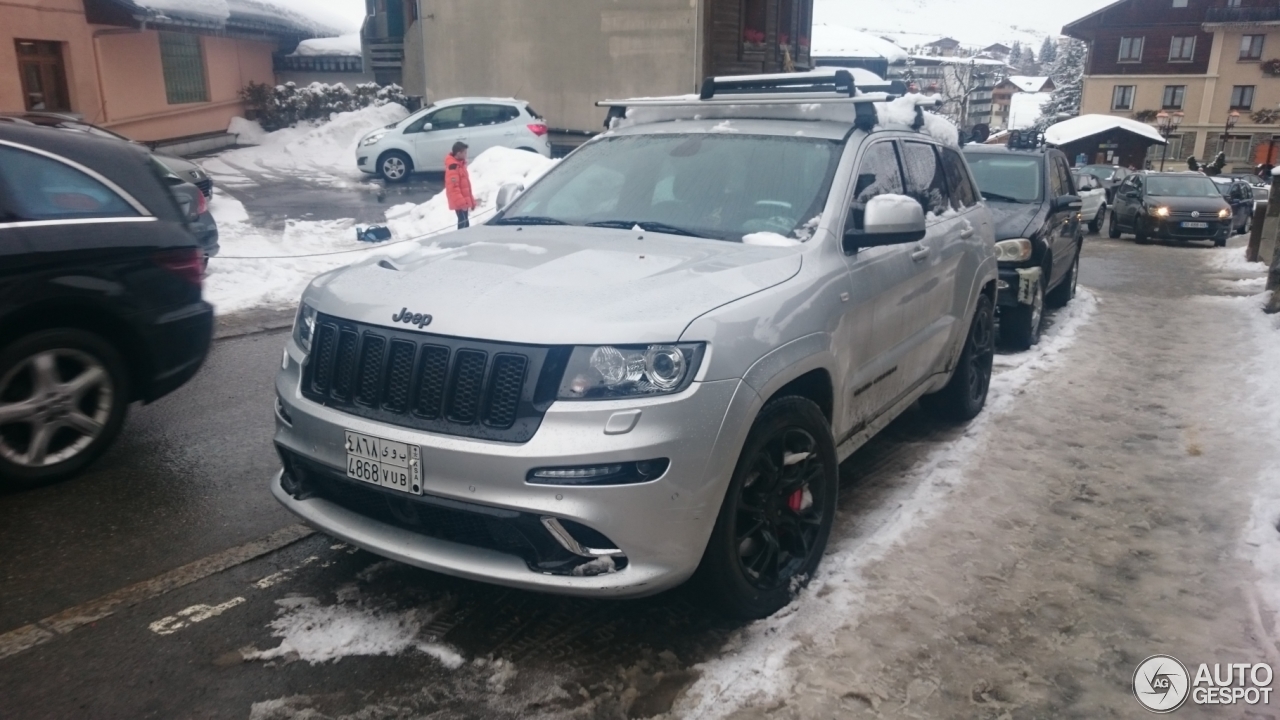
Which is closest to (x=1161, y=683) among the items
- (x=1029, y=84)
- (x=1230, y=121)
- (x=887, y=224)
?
(x=887, y=224)

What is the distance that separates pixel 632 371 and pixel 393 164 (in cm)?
1722

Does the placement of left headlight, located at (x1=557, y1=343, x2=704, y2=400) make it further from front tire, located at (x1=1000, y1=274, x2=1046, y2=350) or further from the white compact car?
the white compact car

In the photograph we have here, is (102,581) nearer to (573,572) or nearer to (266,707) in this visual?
(266,707)

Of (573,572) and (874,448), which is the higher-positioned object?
(573,572)

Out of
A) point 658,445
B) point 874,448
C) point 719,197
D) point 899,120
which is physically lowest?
point 874,448

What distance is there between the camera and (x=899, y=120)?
5031mm

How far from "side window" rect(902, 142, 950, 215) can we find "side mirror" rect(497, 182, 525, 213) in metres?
2.08

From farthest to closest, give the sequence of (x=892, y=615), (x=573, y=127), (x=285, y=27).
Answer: (x=285, y=27) → (x=573, y=127) → (x=892, y=615)

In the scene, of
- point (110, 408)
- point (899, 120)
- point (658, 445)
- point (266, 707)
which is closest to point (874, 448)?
point (899, 120)

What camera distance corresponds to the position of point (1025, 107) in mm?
105688

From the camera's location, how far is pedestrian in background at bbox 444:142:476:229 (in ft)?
43.1

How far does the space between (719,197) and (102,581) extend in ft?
10.0

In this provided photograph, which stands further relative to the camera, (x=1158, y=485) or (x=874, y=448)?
(x=874, y=448)

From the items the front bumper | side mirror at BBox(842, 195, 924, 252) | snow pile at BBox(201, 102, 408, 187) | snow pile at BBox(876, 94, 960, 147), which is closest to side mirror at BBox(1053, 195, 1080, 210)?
snow pile at BBox(876, 94, 960, 147)
